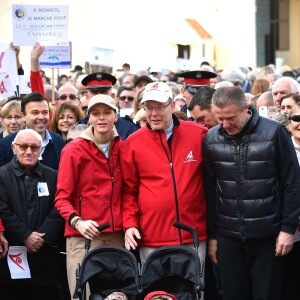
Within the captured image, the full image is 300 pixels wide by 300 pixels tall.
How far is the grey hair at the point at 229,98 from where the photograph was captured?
7520 millimetres

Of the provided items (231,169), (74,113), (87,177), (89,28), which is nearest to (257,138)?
(231,169)

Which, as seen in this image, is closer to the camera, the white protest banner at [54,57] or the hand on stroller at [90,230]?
the hand on stroller at [90,230]

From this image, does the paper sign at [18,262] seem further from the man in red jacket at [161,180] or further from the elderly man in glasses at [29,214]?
the man in red jacket at [161,180]

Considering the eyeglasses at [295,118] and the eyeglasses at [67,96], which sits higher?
the eyeglasses at [67,96]

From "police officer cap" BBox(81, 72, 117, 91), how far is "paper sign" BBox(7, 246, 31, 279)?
2644mm

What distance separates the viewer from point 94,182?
8.08 metres

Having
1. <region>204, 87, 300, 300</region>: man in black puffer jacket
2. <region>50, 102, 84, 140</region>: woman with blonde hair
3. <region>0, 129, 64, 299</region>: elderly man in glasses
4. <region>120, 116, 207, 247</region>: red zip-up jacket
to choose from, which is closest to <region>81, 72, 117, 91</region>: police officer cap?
<region>50, 102, 84, 140</region>: woman with blonde hair

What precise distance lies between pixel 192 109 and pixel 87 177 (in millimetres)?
1761

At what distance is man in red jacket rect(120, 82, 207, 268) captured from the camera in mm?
7906

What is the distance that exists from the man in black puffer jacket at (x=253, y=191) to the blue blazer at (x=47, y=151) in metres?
2.07

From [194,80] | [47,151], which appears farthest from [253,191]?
[194,80]

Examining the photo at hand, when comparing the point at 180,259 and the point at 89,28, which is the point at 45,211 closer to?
the point at 180,259

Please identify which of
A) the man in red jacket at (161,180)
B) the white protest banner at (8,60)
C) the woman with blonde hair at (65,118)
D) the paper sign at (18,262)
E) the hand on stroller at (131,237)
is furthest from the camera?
the white protest banner at (8,60)

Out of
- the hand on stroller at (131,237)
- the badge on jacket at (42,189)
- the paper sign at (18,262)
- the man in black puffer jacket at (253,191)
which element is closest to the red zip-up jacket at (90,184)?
the hand on stroller at (131,237)
